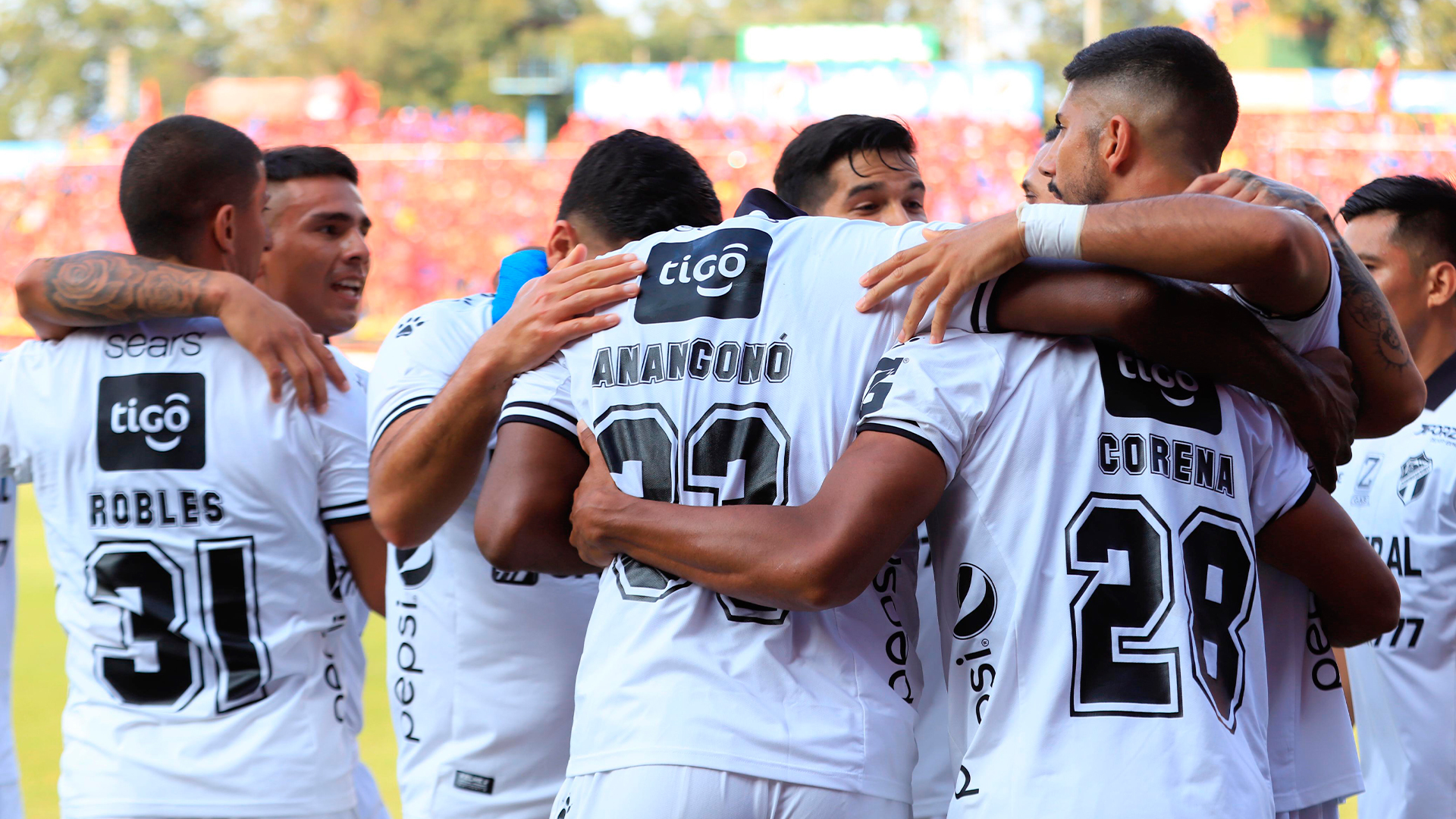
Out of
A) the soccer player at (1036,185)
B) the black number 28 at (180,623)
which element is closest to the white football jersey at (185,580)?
the black number 28 at (180,623)

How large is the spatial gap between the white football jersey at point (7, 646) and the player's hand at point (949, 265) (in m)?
2.58

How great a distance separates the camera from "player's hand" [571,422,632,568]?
2.06m

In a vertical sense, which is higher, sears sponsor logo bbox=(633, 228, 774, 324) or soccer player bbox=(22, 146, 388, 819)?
soccer player bbox=(22, 146, 388, 819)

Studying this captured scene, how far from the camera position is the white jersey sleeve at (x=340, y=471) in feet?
10.0

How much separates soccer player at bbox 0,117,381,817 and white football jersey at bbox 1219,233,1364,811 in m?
2.01

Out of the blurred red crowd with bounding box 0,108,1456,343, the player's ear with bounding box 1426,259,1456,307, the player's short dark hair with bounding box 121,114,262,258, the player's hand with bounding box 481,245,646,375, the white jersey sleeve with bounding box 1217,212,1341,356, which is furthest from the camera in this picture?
the blurred red crowd with bounding box 0,108,1456,343

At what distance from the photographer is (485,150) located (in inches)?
1061

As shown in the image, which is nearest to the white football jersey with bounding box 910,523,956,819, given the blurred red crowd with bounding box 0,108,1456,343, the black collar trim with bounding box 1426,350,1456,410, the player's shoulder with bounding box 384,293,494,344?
the player's shoulder with bounding box 384,293,494,344

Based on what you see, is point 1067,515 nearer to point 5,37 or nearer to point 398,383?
point 398,383

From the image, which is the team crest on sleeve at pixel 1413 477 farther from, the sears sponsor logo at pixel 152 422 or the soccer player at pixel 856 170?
the sears sponsor logo at pixel 152 422

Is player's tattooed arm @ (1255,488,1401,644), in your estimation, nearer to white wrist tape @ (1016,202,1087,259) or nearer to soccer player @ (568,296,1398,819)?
soccer player @ (568,296,1398,819)

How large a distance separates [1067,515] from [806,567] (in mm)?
406

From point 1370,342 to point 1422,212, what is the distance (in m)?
1.61

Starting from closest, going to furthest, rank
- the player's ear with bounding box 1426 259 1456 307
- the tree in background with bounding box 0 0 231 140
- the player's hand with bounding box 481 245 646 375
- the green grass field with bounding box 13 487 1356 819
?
the player's hand with bounding box 481 245 646 375 → the player's ear with bounding box 1426 259 1456 307 → the green grass field with bounding box 13 487 1356 819 → the tree in background with bounding box 0 0 231 140
